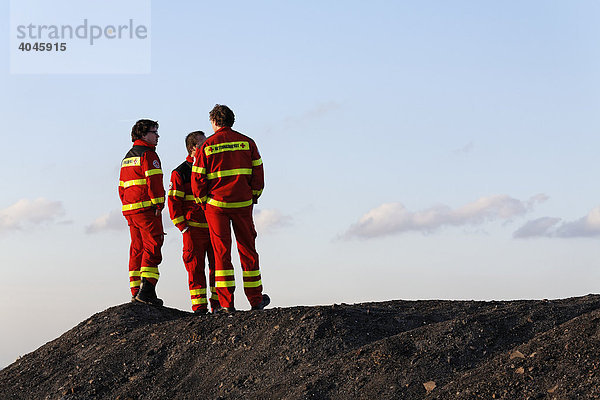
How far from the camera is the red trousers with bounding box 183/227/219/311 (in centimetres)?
1129

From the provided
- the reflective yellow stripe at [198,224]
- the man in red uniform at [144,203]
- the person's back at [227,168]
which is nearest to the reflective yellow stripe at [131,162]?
the man in red uniform at [144,203]

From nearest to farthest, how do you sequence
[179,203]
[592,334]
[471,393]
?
[471,393] → [592,334] → [179,203]

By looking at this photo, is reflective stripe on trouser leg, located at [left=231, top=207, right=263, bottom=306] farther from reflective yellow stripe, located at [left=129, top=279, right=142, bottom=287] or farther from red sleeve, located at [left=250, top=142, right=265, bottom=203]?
reflective yellow stripe, located at [left=129, top=279, right=142, bottom=287]

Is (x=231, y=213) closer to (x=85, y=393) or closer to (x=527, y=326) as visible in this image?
(x=85, y=393)

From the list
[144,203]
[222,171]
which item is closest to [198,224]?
[144,203]

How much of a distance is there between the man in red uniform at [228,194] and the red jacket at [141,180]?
94 cm

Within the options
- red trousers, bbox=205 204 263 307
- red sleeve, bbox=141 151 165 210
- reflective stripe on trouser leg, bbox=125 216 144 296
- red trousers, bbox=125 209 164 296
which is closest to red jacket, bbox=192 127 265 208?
red trousers, bbox=205 204 263 307

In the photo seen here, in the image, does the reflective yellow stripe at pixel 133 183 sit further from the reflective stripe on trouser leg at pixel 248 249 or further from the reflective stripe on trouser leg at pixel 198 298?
the reflective stripe on trouser leg at pixel 198 298

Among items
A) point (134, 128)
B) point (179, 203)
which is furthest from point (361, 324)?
point (134, 128)

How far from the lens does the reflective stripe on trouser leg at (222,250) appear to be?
34.6 ft

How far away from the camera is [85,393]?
9.40 m

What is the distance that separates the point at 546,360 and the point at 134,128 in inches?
270

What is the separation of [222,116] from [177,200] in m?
1.37

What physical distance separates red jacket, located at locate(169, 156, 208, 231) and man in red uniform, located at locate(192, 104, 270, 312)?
614 millimetres
